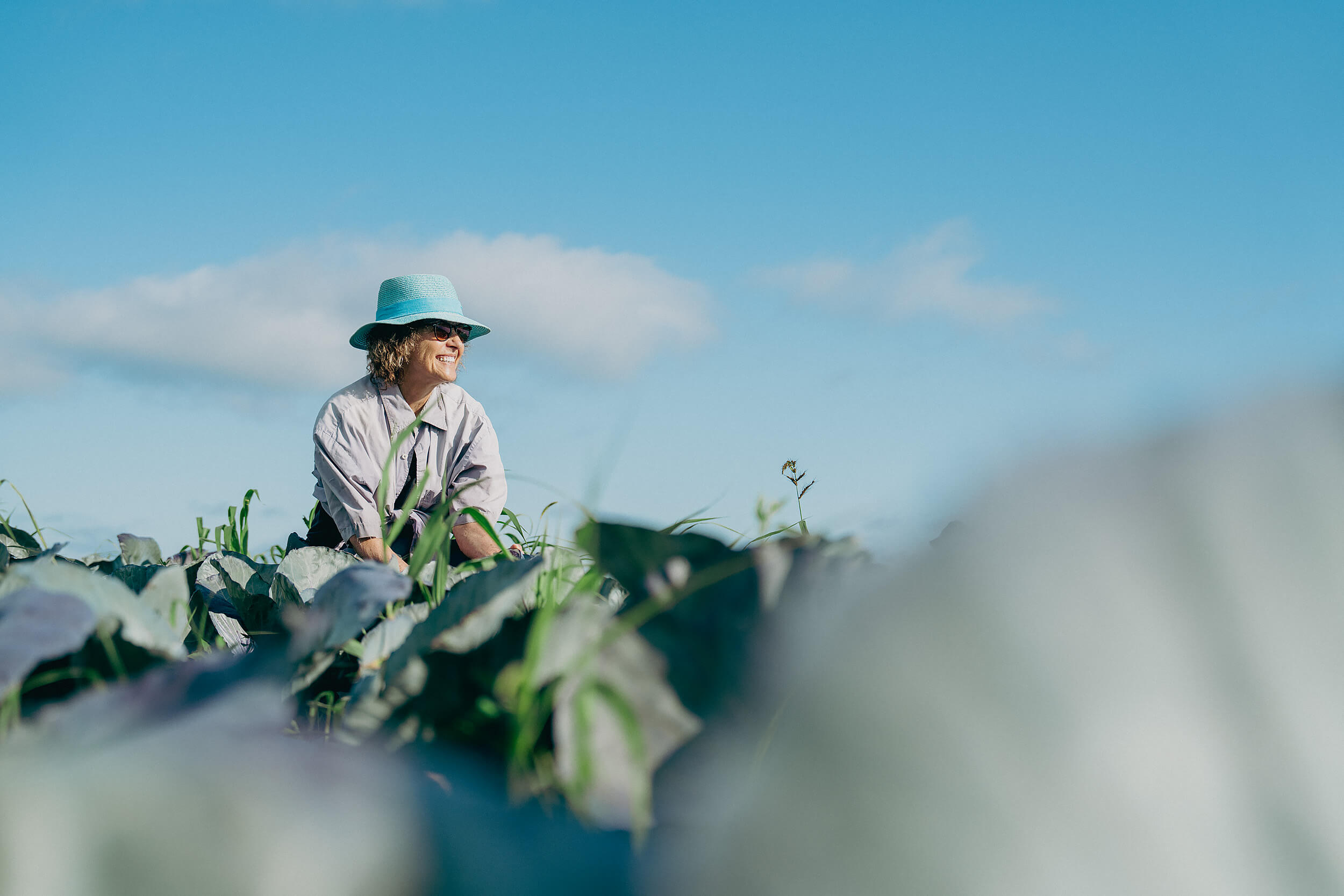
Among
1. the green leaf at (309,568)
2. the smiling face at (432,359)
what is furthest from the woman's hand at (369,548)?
the green leaf at (309,568)

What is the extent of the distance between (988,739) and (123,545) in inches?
64.3

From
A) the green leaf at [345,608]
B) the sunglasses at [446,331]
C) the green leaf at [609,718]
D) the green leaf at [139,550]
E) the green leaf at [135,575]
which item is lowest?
the green leaf at [609,718]

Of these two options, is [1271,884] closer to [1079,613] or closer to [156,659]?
[1079,613]

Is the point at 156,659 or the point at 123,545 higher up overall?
the point at 123,545

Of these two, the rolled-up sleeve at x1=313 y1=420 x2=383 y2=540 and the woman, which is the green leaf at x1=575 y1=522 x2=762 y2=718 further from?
the rolled-up sleeve at x1=313 y1=420 x2=383 y2=540

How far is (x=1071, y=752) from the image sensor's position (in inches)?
14.0

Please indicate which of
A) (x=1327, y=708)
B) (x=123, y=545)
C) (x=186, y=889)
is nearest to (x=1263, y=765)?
(x=1327, y=708)

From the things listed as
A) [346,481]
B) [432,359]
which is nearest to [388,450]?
[346,481]

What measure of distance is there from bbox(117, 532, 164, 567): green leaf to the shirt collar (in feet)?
4.91

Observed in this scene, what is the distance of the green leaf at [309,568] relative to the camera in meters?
0.99

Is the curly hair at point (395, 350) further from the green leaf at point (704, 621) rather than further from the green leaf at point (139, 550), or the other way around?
the green leaf at point (704, 621)

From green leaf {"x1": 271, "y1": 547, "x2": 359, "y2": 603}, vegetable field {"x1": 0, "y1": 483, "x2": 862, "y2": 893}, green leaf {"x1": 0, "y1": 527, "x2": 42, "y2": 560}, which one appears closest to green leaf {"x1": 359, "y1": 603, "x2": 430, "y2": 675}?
vegetable field {"x1": 0, "y1": 483, "x2": 862, "y2": 893}

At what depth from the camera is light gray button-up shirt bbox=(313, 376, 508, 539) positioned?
113 inches

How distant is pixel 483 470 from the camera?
326 cm
